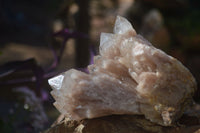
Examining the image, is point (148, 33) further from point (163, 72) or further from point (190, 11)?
point (163, 72)

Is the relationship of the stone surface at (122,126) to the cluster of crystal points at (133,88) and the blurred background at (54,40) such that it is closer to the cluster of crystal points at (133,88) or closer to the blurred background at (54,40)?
the cluster of crystal points at (133,88)

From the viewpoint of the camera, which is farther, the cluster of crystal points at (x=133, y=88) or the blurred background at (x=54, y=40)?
the blurred background at (x=54, y=40)

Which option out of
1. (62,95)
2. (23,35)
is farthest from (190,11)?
(62,95)

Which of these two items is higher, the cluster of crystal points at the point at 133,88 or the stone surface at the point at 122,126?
the cluster of crystal points at the point at 133,88

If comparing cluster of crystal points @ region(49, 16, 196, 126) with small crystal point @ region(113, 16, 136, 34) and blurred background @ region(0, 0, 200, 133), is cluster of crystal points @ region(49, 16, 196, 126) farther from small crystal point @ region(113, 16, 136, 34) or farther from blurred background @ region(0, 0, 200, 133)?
blurred background @ region(0, 0, 200, 133)

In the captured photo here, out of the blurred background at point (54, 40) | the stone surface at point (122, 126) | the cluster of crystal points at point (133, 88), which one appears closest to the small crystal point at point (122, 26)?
the cluster of crystal points at point (133, 88)

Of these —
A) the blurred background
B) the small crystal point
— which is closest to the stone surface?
the small crystal point

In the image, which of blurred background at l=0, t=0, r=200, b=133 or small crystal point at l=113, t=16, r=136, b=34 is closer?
small crystal point at l=113, t=16, r=136, b=34

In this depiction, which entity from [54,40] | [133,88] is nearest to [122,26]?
[133,88]
